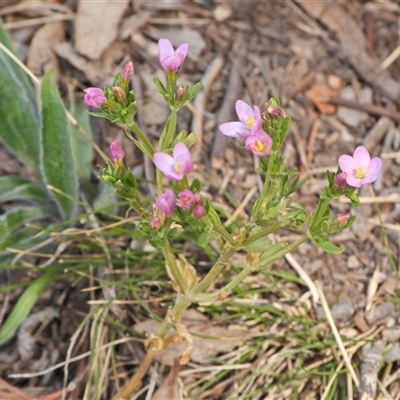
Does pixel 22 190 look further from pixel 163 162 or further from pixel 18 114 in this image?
pixel 163 162

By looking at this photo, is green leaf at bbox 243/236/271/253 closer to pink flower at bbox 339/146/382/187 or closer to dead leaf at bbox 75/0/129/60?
pink flower at bbox 339/146/382/187

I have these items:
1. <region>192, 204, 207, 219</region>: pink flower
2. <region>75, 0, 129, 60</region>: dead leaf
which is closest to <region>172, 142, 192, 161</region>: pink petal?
<region>192, 204, 207, 219</region>: pink flower

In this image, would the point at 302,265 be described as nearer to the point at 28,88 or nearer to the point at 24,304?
the point at 24,304

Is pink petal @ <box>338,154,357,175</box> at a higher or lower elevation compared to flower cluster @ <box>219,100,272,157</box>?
lower

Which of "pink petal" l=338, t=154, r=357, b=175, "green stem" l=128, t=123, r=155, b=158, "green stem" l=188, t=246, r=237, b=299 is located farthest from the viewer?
"green stem" l=188, t=246, r=237, b=299

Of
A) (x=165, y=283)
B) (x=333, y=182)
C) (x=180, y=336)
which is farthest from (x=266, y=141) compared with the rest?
(x=165, y=283)

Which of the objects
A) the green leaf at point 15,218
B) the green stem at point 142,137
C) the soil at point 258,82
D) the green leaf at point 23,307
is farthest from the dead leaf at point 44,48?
the green stem at point 142,137
